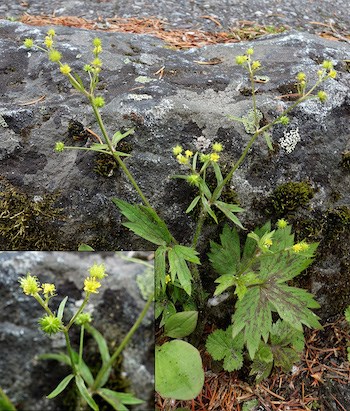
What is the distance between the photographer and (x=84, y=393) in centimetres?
211

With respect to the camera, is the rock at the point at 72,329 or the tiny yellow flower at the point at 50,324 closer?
the tiny yellow flower at the point at 50,324

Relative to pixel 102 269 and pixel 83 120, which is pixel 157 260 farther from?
pixel 83 120

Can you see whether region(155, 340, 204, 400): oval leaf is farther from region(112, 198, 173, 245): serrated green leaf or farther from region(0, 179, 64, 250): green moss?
region(0, 179, 64, 250): green moss

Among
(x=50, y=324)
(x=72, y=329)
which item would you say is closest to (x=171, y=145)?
(x=72, y=329)

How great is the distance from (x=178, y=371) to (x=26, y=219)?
1.34 meters

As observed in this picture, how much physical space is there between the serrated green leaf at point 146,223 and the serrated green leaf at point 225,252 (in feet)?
1.33

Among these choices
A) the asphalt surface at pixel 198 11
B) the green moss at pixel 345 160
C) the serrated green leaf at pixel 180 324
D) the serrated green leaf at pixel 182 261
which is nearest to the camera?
the serrated green leaf at pixel 182 261

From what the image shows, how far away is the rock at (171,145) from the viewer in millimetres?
2951

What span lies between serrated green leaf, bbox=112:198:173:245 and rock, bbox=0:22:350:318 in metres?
0.22

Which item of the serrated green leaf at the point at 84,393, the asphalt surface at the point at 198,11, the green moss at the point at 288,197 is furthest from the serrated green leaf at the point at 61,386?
the asphalt surface at the point at 198,11

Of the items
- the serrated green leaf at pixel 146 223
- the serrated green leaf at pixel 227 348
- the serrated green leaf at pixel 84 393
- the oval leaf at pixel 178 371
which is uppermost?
the serrated green leaf at pixel 146 223

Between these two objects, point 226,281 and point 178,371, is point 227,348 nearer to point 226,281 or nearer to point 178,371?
point 178,371

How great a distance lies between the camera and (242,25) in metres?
5.41

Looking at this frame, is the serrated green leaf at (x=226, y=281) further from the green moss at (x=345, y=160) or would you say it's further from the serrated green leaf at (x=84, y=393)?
the green moss at (x=345, y=160)
